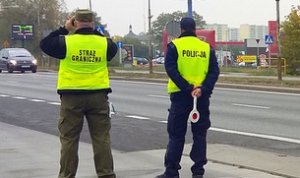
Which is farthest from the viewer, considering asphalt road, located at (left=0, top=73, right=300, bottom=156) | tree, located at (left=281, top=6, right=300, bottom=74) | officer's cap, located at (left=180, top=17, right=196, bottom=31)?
tree, located at (left=281, top=6, right=300, bottom=74)

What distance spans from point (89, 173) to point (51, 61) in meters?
51.9

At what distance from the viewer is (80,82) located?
260 inches

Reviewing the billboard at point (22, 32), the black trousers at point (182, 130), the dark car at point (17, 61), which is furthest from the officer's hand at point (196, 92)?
the billboard at point (22, 32)

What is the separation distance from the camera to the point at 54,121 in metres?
13.8

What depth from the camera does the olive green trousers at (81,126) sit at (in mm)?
6641

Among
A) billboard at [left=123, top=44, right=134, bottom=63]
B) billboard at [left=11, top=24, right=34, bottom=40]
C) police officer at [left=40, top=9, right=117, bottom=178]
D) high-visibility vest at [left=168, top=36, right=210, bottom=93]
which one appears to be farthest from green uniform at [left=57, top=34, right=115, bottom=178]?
billboard at [left=11, top=24, right=34, bottom=40]

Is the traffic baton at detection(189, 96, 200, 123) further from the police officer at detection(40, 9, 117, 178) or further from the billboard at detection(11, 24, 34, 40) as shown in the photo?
the billboard at detection(11, 24, 34, 40)

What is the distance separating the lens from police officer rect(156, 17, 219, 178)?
283 inches

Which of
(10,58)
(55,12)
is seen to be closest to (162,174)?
(10,58)

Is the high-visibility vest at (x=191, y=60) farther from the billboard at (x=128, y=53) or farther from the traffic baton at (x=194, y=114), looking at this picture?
the billboard at (x=128, y=53)

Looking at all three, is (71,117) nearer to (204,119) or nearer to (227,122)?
(204,119)

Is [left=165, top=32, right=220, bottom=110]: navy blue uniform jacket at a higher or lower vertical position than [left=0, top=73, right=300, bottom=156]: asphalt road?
higher

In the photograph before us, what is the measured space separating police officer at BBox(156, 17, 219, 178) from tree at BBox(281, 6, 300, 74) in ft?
94.8

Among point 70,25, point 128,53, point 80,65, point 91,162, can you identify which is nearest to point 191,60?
point 80,65
